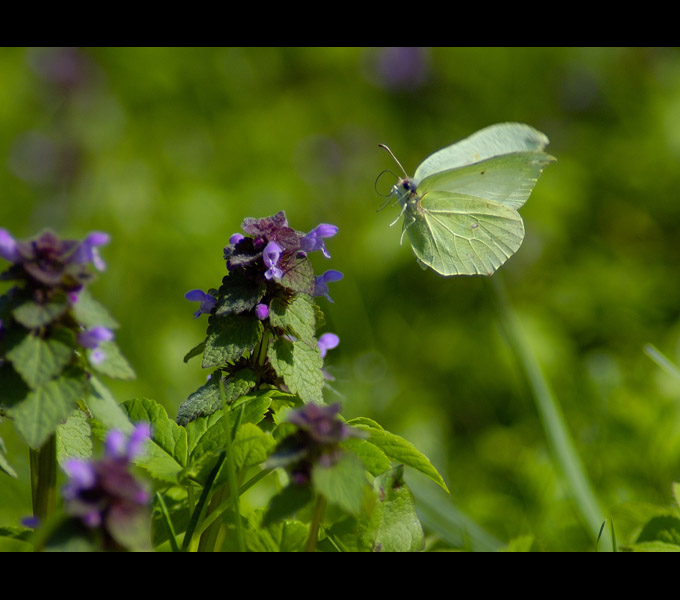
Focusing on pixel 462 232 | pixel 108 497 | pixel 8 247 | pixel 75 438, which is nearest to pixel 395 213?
pixel 462 232

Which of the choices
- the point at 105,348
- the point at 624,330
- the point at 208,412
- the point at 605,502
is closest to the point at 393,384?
the point at 624,330

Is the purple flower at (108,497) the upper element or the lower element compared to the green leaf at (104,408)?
lower

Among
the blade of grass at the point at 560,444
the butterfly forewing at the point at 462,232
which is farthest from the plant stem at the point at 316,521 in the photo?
the butterfly forewing at the point at 462,232

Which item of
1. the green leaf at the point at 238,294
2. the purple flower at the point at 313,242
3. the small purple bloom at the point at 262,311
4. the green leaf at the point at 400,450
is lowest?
the green leaf at the point at 400,450

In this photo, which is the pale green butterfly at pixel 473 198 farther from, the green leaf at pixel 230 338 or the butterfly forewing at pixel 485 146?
the green leaf at pixel 230 338

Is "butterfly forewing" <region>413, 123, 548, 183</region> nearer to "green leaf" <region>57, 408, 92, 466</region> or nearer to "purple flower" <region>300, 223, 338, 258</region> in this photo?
"purple flower" <region>300, 223, 338, 258</region>

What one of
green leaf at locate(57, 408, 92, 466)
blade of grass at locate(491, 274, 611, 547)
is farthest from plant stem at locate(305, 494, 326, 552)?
blade of grass at locate(491, 274, 611, 547)

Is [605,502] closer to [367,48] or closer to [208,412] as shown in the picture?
[208,412]
